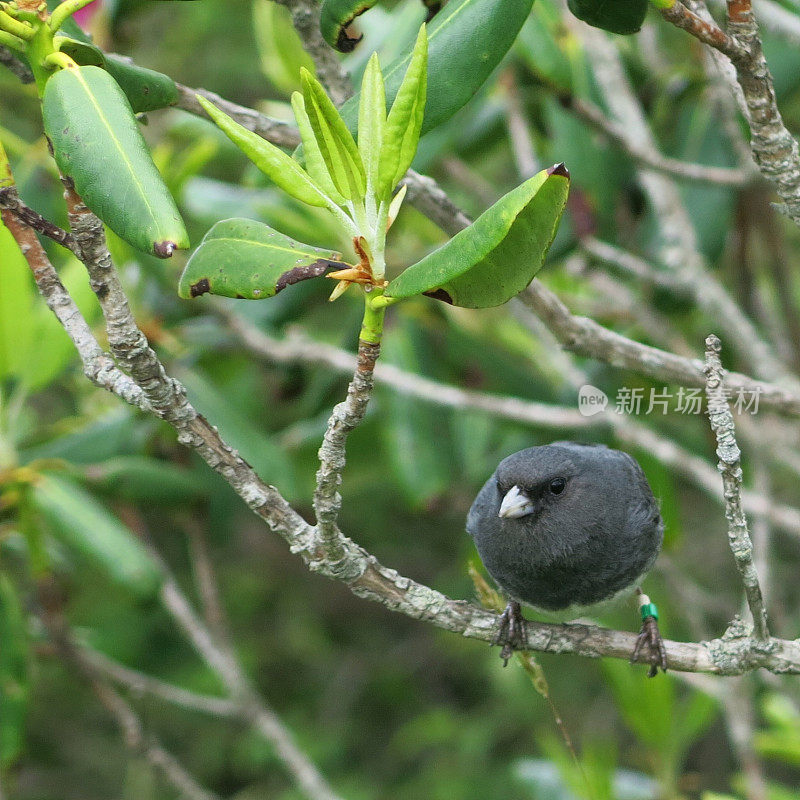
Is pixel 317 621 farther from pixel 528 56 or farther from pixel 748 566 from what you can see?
pixel 748 566

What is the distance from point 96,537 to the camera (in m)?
2.18

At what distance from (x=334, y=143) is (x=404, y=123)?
0.31 feet

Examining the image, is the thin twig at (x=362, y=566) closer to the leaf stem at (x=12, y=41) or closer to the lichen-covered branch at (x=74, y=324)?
the lichen-covered branch at (x=74, y=324)

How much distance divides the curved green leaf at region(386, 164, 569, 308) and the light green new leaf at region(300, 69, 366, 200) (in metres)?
0.18

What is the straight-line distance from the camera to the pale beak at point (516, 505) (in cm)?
191

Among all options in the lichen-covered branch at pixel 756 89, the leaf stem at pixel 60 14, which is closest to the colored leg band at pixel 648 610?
the lichen-covered branch at pixel 756 89

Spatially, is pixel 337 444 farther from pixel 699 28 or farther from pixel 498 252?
pixel 699 28

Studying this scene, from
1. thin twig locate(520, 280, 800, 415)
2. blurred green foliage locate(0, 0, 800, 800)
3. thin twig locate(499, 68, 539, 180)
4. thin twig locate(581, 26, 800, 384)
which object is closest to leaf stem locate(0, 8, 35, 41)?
blurred green foliage locate(0, 0, 800, 800)

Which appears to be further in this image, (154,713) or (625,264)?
(154,713)

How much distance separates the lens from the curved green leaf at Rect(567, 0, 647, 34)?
133 centimetres

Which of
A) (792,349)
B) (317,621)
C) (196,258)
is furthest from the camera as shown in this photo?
(317,621)

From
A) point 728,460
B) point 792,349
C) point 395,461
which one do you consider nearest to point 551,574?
point 728,460

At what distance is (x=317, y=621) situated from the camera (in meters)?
5.78

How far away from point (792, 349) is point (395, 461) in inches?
64.1
